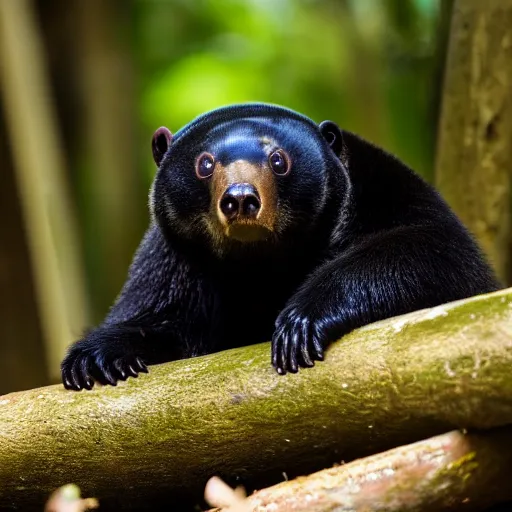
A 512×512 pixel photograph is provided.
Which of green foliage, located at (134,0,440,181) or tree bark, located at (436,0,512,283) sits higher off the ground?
green foliage, located at (134,0,440,181)

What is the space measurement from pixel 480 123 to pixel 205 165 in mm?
2127

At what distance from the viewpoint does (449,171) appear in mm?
5898

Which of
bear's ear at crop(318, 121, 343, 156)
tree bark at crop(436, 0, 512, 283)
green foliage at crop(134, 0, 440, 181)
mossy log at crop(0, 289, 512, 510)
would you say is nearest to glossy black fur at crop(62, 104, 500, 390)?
bear's ear at crop(318, 121, 343, 156)

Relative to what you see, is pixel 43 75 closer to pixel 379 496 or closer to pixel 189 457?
pixel 189 457

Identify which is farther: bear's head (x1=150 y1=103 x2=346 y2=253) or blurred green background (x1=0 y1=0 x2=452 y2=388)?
blurred green background (x1=0 y1=0 x2=452 y2=388)

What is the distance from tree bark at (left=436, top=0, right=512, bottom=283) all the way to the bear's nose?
234 cm

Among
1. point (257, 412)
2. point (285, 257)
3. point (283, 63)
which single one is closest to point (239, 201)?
point (285, 257)

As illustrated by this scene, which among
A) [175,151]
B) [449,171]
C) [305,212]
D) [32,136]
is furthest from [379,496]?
[32,136]

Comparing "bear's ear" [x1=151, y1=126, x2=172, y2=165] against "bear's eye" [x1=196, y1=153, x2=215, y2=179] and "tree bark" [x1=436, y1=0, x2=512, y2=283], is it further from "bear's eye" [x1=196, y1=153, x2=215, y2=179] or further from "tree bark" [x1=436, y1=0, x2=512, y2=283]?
"tree bark" [x1=436, y1=0, x2=512, y2=283]

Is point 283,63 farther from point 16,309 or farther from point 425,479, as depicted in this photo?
point 425,479

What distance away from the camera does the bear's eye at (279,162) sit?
420 cm

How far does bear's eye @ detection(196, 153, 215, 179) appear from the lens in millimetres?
4234

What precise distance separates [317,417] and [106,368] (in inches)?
39.9

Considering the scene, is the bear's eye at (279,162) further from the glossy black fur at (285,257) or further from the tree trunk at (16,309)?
the tree trunk at (16,309)
